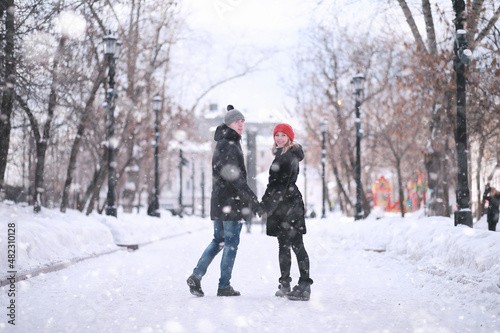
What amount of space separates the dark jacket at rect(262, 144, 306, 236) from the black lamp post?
18.3ft

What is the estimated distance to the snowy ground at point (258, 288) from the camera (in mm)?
5434

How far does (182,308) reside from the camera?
6.16 meters

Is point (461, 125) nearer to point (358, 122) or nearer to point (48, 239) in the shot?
point (48, 239)

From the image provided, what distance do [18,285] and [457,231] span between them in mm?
6481

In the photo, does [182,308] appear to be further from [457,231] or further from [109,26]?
[109,26]

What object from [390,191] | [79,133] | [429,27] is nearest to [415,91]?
[429,27]

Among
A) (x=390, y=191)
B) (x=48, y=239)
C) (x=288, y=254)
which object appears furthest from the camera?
(x=390, y=191)

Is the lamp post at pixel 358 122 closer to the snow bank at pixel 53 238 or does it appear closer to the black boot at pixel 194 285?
the snow bank at pixel 53 238

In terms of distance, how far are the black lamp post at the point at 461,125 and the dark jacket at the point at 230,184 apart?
612cm

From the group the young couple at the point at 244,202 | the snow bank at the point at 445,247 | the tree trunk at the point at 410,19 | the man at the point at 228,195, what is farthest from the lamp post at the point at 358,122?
the man at the point at 228,195

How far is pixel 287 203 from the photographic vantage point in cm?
677

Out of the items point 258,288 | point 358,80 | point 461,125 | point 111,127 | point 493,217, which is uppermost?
point 358,80

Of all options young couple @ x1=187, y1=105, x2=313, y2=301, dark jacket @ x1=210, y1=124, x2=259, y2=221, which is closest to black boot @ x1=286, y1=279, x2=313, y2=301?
young couple @ x1=187, y1=105, x2=313, y2=301

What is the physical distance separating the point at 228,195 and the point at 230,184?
0.47 ft
